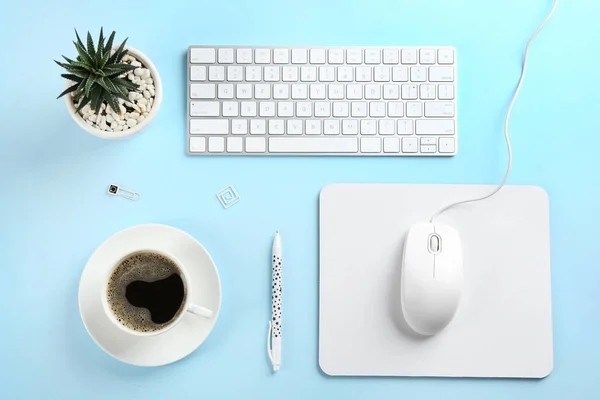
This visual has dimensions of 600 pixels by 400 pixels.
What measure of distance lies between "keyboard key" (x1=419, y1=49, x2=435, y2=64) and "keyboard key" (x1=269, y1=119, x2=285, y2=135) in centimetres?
25

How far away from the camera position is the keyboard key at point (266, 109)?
82 centimetres

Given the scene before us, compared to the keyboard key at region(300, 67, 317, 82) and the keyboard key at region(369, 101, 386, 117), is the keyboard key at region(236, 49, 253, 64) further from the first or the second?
the keyboard key at region(369, 101, 386, 117)

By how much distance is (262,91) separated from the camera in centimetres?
82

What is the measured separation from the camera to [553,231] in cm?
82

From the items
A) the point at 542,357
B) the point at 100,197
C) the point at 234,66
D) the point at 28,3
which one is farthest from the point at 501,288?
the point at 28,3

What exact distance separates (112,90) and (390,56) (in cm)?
43

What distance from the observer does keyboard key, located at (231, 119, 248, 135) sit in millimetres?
814

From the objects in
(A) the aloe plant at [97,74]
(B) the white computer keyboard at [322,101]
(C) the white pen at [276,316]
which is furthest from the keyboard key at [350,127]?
(A) the aloe plant at [97,74]

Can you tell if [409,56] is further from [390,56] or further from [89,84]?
[89,84]

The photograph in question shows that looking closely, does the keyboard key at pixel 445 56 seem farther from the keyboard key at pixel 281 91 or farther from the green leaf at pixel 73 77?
the green leaf at pixel 73 77

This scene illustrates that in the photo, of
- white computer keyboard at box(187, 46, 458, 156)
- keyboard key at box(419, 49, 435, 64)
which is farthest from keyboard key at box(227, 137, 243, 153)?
keyboard key at box(419, 49, 435, 64)

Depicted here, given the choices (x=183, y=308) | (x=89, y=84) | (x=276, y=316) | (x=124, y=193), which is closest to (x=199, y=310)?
(x=183, y=308)

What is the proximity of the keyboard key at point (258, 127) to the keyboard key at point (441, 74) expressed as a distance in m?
0.28

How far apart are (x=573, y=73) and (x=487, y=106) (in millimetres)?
153
